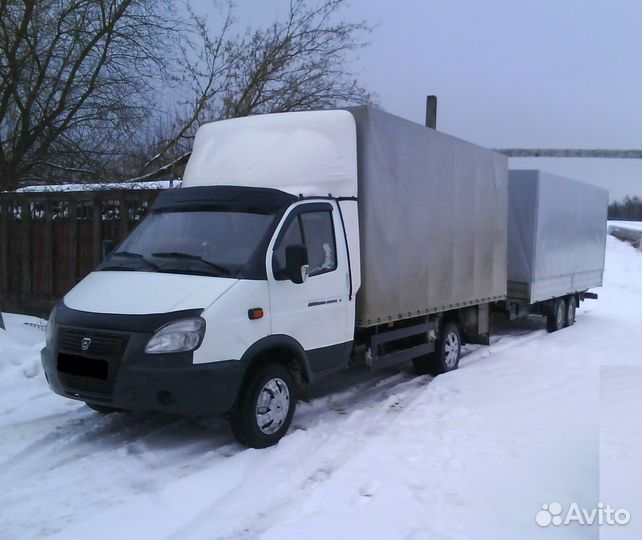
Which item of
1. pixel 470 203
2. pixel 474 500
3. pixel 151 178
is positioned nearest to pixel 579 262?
pixel 470 203

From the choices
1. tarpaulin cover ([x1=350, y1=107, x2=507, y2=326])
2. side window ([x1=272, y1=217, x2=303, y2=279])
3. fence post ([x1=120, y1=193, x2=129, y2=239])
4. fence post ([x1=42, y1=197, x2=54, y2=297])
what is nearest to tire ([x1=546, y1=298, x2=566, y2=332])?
tarpaulin cover ([x1=350, y1=107, x2=507, y2=326])

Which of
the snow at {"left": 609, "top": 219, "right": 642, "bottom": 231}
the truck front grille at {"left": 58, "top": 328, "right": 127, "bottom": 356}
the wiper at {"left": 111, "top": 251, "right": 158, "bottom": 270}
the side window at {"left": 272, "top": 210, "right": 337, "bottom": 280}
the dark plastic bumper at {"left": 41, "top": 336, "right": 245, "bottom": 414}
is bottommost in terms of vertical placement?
the dark plastic bumper at {"left": 41, "top": 336, "right": 245, "bottom": 414}

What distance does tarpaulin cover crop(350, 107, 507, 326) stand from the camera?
7.31 m

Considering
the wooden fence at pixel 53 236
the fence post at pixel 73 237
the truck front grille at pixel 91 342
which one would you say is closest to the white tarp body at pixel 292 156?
the truck front grille at pixel 91 342

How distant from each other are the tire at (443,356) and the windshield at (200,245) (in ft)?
13.1

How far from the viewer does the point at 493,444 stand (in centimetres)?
595

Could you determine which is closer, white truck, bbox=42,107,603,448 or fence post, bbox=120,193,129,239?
white truck, bbox=42,107,603,448

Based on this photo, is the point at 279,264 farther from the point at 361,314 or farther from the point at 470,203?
the point at 470,203

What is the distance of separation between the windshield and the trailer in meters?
7.67

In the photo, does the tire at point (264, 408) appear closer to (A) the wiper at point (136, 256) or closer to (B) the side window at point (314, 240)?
(B) the side window at point (314, 240)

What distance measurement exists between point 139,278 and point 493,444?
3463 mm

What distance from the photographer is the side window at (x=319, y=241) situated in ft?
21.5

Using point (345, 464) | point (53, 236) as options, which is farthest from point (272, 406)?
point (53, 236)

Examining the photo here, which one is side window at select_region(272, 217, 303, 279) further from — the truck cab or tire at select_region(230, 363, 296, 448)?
tire at select_region(230, 363, 296, 448)
